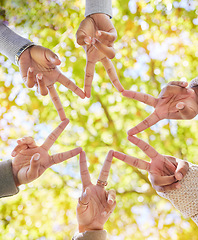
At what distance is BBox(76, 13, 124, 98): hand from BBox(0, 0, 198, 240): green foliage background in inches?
69.0

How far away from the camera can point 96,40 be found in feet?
5.39

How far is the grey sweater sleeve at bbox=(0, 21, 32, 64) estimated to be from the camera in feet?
5.75

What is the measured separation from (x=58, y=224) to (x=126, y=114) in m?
1.75

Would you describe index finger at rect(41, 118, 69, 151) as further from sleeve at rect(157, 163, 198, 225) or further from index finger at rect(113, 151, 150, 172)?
sleeve at rect(157, 163, 198, 225)

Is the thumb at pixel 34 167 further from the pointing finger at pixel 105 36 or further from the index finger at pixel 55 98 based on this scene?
the pointing finger at pixel 105 36

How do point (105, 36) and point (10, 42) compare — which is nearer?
point (105, 36)

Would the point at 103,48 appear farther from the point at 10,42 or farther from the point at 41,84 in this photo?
the point at 10,42

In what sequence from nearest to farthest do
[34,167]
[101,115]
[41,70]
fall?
[34,167] → [41,70] → [101,115]

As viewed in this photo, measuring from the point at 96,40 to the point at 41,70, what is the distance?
0.43m

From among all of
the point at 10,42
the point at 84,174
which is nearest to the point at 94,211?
the point at 84,174

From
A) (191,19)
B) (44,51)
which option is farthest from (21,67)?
(191,19)

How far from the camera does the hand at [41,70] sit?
5.38ft

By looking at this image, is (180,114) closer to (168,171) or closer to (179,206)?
(168,171)

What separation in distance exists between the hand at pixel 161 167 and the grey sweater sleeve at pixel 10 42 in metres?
0.97
